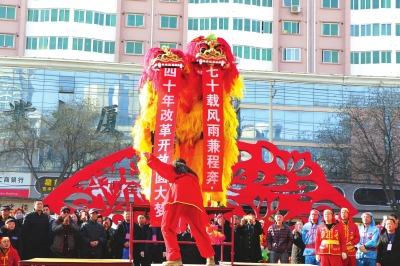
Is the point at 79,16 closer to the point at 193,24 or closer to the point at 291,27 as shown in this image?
the point at 193,24

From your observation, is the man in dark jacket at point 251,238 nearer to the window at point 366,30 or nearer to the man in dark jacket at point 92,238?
the man in dark jacket at point 92,238

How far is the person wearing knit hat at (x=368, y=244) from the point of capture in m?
12.5

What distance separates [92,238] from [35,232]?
1049 millimetres

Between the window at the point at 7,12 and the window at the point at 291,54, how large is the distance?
14235 mm

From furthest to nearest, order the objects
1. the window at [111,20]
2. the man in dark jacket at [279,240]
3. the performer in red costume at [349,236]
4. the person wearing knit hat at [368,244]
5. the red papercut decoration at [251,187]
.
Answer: the window at [111,20] < the red papercut decoration at [251,187] < the man in dark jacket at [279,240] < the person wearing knit hat at [368,244] < the performer in red costume at [349,236]

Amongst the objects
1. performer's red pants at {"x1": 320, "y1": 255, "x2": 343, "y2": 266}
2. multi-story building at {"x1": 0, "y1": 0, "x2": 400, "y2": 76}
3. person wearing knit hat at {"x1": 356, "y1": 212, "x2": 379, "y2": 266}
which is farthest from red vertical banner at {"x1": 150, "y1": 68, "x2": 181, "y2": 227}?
multi-story building at {"x1": 0, "y1": 0, "x2": 400, "y2": 76}

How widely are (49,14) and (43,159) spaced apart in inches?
302

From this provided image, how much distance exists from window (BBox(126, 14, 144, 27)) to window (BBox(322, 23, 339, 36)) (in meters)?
9.71


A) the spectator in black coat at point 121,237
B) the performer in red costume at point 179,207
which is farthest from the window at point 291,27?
the performer in red costume at point 179,207

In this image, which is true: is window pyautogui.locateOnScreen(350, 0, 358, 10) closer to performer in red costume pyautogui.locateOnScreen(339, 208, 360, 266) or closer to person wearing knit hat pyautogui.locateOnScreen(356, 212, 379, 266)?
person wearing knit hat pyautogui.locateOnScreen(356, 212, 379, 266)

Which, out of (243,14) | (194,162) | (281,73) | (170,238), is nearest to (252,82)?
(281,73)

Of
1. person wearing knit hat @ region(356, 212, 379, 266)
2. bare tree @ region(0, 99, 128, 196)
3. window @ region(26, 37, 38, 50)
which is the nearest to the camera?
person wearing knit hat @ region(356, 212, 379, 266)

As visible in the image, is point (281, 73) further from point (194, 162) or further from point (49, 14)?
point (194, 162)

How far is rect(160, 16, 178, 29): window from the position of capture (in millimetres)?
35656
